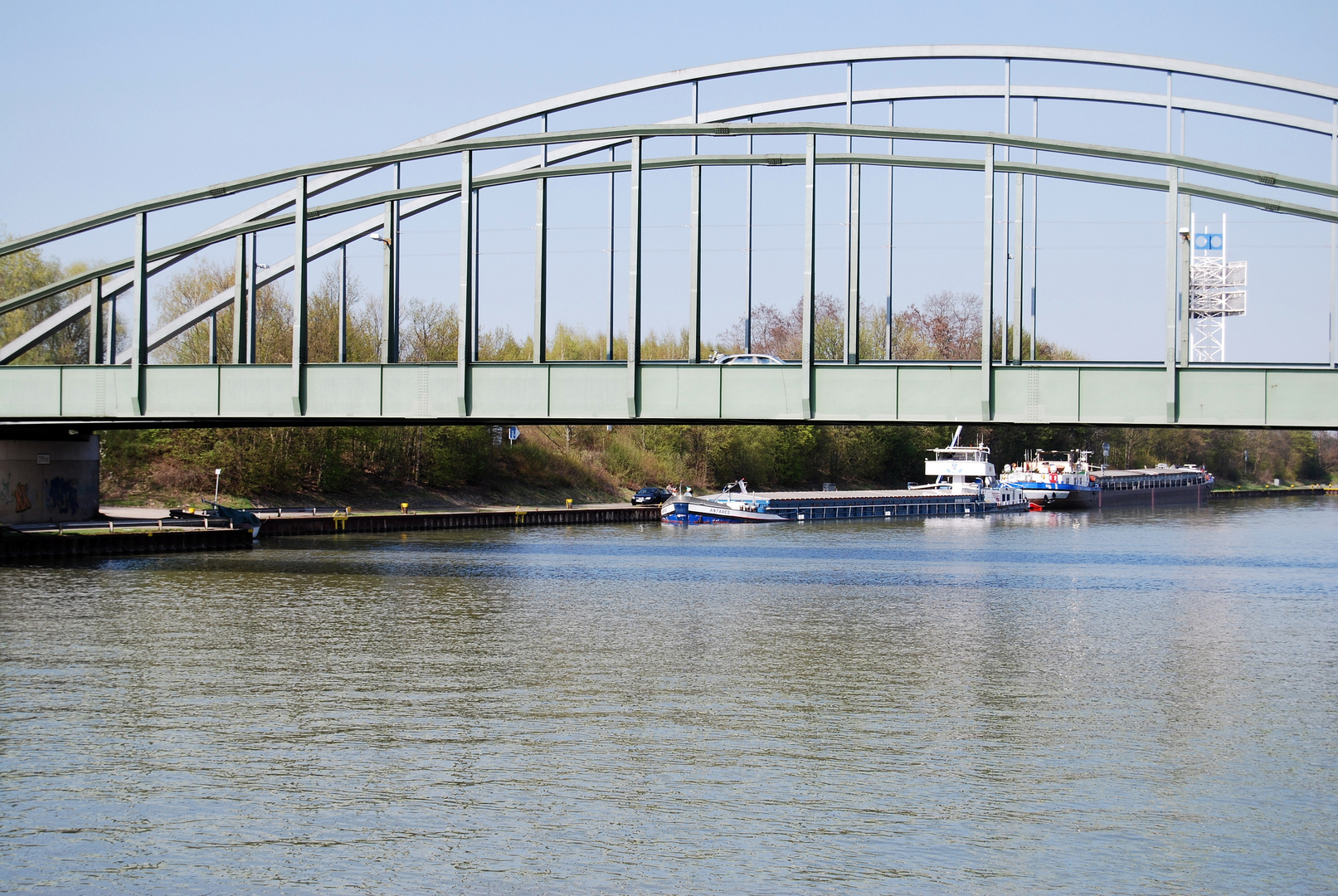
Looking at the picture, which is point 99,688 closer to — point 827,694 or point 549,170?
point 827,694

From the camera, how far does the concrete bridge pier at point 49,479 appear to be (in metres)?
48.2

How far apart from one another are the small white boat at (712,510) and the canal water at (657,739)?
3691 centimetres

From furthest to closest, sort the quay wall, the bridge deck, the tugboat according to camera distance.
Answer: the tugboat, the quay wall, the bridge deck

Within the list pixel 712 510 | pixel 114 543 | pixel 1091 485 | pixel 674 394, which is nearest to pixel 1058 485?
pixel 1091 485

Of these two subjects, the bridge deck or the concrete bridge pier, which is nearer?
the bridge deck

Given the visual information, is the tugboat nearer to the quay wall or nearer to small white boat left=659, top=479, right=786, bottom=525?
small white boat left=659, top=479, right=786, bottom=525

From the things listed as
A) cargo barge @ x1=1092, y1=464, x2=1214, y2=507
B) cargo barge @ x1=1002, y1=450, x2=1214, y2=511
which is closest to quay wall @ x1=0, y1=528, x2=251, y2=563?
cargo barge @ x1=1002, y1=450, x2=1214, y2=511

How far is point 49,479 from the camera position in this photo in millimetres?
49812

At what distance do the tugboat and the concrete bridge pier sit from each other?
242ft

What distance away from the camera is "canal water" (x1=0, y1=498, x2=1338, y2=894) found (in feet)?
49.6

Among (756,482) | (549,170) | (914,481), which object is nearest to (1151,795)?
(549,170)

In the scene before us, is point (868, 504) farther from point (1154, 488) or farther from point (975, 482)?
point (1154, 488)

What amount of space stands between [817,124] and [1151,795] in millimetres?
23585

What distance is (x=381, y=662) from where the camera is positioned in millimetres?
26812
